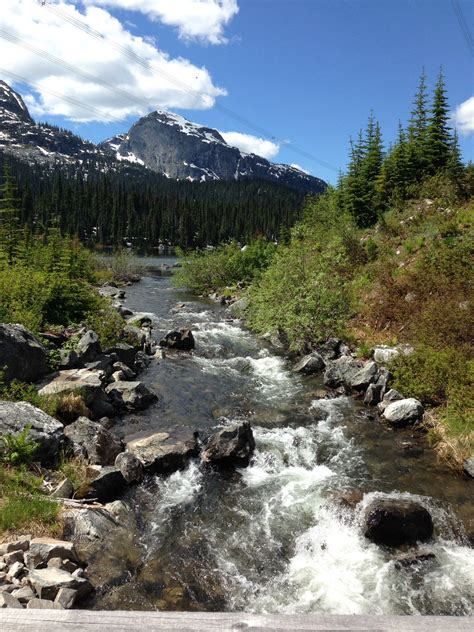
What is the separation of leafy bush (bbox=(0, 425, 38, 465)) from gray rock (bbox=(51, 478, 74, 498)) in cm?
102

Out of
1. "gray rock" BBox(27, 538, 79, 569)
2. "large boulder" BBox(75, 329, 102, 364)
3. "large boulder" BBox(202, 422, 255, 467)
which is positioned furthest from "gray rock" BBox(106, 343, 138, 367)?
"gray rock" BBox(27, 538, 79, 569)

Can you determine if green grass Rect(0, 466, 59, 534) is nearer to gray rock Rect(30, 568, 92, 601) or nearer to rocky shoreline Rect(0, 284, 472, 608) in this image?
rocky shoreline Rect(0, 284, 472, 608)

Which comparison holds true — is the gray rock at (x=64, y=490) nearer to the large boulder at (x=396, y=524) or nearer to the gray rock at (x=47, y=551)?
the gray rock at (x=47, y=551)

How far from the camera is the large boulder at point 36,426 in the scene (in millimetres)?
9938

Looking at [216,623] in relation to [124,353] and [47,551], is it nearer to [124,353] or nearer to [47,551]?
[47,551]

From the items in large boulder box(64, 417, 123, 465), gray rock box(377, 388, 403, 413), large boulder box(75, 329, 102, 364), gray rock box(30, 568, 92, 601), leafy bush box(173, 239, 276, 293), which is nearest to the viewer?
gray rock box(30, 568, 92, 601)

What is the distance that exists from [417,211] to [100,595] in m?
29.1

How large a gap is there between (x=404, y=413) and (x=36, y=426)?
10.9m

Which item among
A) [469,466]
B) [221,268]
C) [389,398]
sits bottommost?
[469,466]

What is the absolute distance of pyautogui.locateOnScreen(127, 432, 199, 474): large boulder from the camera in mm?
11305

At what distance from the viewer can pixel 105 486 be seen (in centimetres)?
977

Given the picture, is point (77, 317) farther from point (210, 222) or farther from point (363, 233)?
point (210, 222)

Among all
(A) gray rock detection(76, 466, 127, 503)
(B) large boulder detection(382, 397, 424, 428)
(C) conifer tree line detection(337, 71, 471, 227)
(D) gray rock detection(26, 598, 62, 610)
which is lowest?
(A) gray rock detection(76, 466, 127, 503)

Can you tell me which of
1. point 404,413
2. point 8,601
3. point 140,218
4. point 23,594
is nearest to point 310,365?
point 404,413
